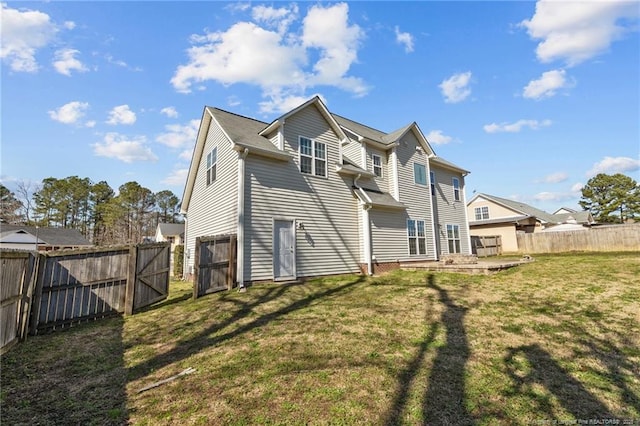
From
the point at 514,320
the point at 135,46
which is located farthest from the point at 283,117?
the point at 514,320

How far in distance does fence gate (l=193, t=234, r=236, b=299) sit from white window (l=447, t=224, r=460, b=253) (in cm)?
1442

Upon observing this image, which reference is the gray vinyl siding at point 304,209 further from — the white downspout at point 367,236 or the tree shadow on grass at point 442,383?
the tree shadow on grass at point 442,383

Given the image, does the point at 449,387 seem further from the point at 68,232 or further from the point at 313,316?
the point at 68,232

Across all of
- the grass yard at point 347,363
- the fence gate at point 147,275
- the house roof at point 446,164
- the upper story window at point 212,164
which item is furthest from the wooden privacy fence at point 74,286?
the house roof at point 446,164

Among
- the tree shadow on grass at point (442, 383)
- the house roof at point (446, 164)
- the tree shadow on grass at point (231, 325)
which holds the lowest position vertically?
the tree shadow on grass at point (442, 383)

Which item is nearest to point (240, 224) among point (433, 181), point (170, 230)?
point (433, 181)

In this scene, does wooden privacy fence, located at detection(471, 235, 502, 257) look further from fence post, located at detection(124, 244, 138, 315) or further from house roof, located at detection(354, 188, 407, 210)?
fence post, located at detection(124, 244, 138, 315)

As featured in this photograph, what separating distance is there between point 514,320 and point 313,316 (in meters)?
4.55

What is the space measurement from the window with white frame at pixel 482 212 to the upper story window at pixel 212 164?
29375 mm

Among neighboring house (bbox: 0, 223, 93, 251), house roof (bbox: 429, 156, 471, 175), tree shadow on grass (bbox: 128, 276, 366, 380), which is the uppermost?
house roof (bbox: 429, 156, 471, 175)

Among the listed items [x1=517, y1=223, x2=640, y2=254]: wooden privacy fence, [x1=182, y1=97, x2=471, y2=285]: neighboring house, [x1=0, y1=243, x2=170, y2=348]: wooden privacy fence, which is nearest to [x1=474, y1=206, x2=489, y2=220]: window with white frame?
[x1=517, y1=223, x2=640, y2=254]: wooden privacy fence

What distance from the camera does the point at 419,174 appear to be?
1730 centimetres

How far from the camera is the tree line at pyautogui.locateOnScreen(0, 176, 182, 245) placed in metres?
42.5

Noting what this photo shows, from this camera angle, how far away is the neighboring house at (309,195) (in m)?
10.7
